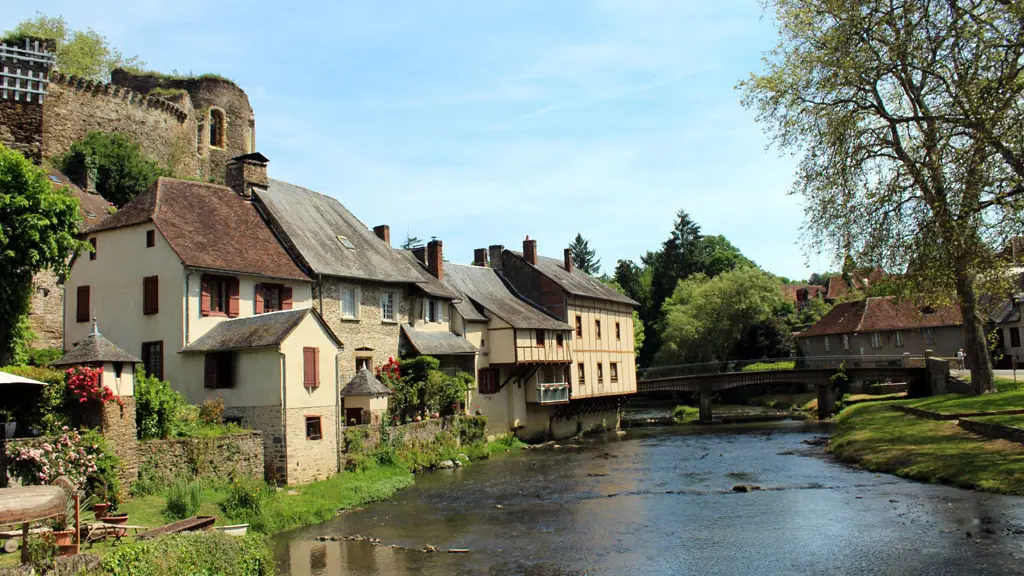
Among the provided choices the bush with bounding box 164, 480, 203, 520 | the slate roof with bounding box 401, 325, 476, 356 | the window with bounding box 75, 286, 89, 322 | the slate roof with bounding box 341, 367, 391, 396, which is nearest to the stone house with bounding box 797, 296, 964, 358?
the slate roof with bounding box 401, 325, 476, 356

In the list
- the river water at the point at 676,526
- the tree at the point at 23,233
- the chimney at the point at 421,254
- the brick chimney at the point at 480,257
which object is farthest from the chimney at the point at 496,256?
the tree at the point at 23,233

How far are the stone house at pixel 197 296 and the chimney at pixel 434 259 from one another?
378 inches

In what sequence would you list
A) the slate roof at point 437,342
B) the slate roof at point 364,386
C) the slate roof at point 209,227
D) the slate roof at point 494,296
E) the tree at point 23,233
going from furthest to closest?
1. the slate roof at point 494,296
2. the slate roof at point 437,342
3. the slate roof at point 364,386
4. the slate roof at point 209,227
5. the tree at point 23,233

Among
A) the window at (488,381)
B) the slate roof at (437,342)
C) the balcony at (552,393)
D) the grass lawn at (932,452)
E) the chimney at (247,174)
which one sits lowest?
the grass lawn at (932,452)

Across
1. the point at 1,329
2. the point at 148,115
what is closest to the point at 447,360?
the point at 1,329

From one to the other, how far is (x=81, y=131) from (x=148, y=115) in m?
4.86

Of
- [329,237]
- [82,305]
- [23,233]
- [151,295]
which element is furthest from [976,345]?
[23,233]

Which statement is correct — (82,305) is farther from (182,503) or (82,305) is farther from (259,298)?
(182,503)

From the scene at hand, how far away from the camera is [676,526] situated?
18859 millimetres

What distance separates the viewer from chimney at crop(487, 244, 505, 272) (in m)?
46.3

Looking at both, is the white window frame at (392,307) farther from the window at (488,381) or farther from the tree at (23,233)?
the tree at (23,233)

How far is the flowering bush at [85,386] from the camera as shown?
17.9 metres

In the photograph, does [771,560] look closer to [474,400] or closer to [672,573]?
[672,573]

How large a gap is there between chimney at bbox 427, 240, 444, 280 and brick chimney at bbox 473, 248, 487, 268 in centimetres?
789
